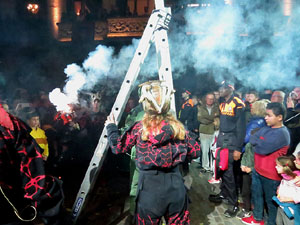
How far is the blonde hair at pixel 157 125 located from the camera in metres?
2.31

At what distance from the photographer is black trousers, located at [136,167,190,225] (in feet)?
7.64

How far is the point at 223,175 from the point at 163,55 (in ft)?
9.52

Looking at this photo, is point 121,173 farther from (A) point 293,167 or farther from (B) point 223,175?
(A) point 293,167

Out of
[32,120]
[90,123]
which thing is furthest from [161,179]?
[90,123]

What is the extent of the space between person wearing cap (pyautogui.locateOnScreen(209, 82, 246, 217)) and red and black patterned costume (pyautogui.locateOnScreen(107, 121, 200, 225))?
2.34m

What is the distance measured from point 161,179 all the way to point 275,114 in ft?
7.54

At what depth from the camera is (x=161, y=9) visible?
329 centimetres

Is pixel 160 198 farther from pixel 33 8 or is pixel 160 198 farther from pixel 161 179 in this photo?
pixel 33 8

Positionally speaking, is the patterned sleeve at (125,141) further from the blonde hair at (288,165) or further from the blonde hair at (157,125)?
the blonde hair at (288,165)

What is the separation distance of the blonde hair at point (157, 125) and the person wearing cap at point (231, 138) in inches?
99.3

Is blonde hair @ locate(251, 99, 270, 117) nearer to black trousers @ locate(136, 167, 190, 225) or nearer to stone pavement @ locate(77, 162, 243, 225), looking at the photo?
stone pavement @ locate(77, 162, 243, 225)

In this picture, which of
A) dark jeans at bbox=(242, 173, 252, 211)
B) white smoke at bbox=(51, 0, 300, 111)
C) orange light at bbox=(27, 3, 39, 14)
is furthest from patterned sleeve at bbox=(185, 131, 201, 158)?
orange light at bbox=(27, 3, 39, 14)

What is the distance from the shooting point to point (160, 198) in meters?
2.31

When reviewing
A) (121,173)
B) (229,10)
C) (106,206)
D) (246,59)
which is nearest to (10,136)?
(106,206)
